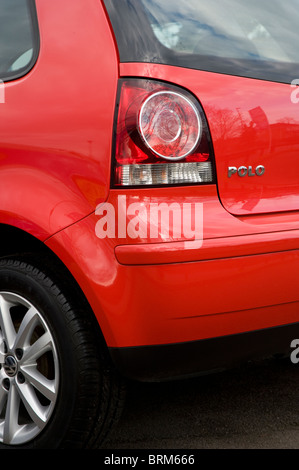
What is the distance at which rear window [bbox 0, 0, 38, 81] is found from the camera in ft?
7.75

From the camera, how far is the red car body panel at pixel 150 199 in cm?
204

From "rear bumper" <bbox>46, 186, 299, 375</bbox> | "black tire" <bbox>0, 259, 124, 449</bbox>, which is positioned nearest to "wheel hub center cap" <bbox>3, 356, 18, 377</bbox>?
"black tire" <bbox>0, 259, 124, 449</bbox>

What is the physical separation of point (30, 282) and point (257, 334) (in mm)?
751

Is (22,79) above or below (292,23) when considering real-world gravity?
below

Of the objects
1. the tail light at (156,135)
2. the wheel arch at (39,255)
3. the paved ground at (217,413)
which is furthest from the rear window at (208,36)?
the paved ground at (217,413)


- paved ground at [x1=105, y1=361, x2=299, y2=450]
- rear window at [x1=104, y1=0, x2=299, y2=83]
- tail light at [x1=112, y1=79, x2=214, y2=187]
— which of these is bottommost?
paved ground at [x1=105, y1=361, x2=299, y2=450]

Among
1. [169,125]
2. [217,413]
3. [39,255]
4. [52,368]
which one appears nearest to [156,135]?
[169,125]

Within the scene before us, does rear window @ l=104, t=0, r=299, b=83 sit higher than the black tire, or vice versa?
rear window @ l=104, t=0, r=299, b=83

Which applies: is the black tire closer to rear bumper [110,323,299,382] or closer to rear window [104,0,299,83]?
rear bumper [110,323,299,382]

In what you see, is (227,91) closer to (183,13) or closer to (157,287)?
(183,13)

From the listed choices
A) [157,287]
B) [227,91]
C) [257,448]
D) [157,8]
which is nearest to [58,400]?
[157,287]

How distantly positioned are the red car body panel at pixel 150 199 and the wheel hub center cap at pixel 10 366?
451mm

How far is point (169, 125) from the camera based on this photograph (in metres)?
2.09
